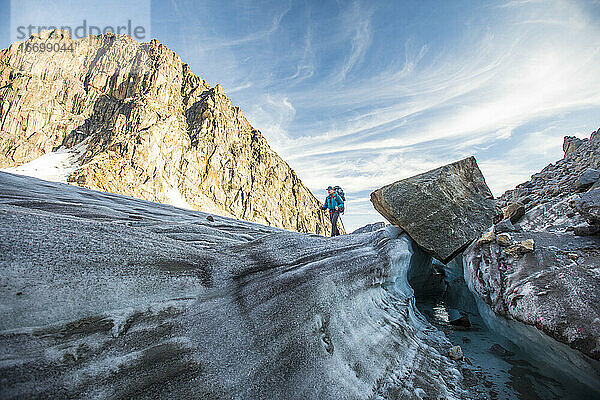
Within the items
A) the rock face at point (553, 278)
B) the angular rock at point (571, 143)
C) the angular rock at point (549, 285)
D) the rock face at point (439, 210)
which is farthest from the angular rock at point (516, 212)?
the angular rock at point (571, 143)

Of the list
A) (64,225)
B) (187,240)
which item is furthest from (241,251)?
(64,225)

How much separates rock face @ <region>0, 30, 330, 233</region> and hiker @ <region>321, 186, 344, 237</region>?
47135mm

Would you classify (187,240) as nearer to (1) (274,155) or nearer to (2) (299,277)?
(2) (299,277)

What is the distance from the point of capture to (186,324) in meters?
2.21

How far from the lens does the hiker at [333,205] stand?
1261 centimetres

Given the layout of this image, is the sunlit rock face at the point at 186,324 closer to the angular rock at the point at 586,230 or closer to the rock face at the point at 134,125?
the angular rock at the point at 586,230

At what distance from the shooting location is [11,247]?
2.06m

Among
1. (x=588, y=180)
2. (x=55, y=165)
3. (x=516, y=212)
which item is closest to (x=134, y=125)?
(x=55, y=165)

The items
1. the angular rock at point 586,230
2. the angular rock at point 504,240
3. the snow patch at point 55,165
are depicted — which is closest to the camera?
the angular rock at point 586,230

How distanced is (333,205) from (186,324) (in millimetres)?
11045

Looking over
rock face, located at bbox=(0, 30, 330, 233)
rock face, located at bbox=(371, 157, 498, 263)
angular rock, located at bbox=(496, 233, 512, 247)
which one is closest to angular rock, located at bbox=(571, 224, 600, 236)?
angular rock, located at bbox=(496, 233, 512, 247)

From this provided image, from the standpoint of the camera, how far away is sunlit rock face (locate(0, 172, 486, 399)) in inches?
66.6

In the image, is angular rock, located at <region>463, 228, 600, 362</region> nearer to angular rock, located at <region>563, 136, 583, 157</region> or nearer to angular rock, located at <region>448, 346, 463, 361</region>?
angular rock, located at <region>448, 346, 463, 361</region>

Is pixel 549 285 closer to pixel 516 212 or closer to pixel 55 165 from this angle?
pixel 516 212
